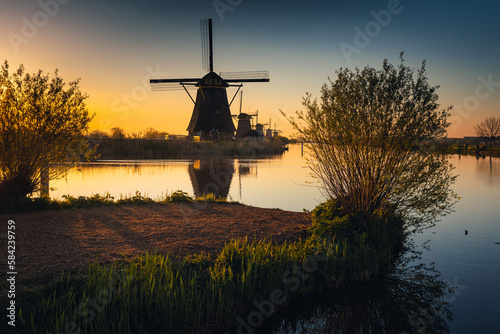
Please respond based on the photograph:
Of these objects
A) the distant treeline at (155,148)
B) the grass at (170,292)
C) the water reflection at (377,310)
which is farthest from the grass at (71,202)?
the distant treeline at (155,148)

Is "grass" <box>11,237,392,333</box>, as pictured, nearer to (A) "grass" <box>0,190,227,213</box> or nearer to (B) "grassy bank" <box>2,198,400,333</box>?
(B) "grassy bank" <box>2,198,400,333</box>

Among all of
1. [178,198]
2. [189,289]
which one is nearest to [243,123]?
[178,198]

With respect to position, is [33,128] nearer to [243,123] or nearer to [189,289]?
[189,289]

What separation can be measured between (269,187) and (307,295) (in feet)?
45.8

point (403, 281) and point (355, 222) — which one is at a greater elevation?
point (355, 222)

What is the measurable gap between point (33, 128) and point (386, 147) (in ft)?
34.0

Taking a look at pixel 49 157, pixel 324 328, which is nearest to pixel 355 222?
pixel 324 328

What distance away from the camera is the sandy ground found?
6.14m

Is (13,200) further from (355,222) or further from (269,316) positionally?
(355,222)

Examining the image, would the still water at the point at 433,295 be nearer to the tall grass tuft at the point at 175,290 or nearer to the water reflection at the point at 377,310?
the water reflection at the point at 377,310

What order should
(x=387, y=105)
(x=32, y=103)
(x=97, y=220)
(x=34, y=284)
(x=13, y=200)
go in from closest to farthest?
(x=34, y=284), (x=387, y=105), (x=97, y=220), (x=13, y=200), (x=32, y=103)

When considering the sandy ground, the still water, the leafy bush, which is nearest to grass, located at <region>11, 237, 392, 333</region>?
the still water

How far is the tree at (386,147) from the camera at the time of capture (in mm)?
7988

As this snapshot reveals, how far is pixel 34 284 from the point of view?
5.00 meters
